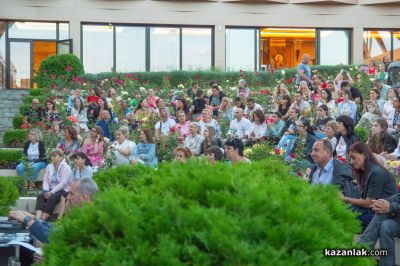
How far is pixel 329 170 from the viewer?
9547mm

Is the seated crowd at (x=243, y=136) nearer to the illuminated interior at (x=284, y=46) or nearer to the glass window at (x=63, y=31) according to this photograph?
the glass window at (x=63, y=31)

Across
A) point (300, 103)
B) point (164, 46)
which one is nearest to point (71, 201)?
point (300, 103)

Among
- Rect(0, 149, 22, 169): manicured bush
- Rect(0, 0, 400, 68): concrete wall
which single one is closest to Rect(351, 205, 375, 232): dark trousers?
Rect(0, 149, 22, 169): manicured bush

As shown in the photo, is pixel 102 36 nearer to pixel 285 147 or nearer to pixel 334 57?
pixel 334 57

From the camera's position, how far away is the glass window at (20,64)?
114ft

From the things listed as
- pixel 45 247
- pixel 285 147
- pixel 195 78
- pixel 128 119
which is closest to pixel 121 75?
pixel 195 78

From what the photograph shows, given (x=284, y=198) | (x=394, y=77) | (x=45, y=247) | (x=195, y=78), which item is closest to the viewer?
(x=284, y=198)

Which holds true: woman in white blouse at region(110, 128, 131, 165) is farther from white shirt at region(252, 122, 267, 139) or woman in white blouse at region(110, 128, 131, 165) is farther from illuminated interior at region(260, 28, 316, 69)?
illuminated interior at region(260, 28, 316, 69)

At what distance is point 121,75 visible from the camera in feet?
101

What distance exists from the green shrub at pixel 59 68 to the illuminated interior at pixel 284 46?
9.88 metres

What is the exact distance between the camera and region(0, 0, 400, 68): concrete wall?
114 feet

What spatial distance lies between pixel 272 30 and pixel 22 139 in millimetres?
18263

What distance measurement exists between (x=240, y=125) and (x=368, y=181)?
9622mm

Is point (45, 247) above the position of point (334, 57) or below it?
below
